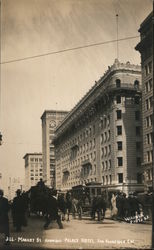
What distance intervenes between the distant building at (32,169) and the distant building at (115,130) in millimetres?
93728

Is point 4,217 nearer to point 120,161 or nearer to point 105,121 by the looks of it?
point 120,161

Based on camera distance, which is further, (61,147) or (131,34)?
(61,147)

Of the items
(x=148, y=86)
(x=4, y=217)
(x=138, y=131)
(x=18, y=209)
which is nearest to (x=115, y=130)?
(x=138, y=131)

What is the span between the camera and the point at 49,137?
143m

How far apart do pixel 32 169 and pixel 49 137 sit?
4628 centimetres

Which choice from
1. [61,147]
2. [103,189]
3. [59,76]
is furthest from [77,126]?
[59,76]

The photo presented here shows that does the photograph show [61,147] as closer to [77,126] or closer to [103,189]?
[77,126]

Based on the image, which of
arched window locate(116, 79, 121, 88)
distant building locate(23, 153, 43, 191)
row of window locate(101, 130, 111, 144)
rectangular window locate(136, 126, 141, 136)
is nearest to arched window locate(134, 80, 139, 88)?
arched window locate(116, 79, 121, 88)

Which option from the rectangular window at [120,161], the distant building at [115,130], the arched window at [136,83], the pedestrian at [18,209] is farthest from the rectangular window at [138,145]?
the pedestrian at [18,209]

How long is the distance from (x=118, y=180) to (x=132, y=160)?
3574mm

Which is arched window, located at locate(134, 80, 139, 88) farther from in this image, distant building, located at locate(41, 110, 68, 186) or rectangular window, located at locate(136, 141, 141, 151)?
distant building, located at locate(41, 110, 68, 186)

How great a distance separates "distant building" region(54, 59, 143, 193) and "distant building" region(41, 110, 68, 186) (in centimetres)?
5807

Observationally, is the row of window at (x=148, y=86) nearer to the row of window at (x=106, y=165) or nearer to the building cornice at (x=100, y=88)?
the building cornice at (x=100, y=88)

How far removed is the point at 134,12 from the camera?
15609 millimetres
